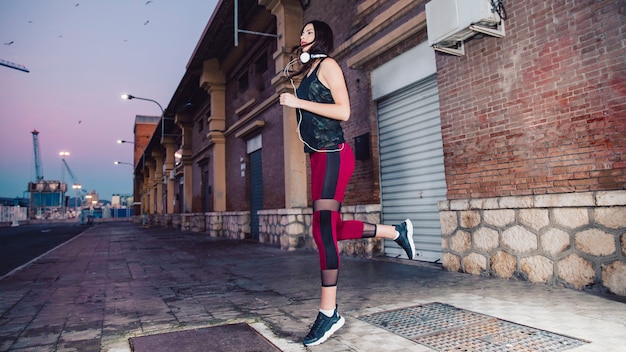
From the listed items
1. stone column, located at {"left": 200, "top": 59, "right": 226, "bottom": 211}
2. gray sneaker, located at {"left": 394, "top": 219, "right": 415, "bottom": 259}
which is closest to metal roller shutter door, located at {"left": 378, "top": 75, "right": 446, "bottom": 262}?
gray sneaker, located at {"left": 394, "top": 219, "right": 415, "bottom": 259}

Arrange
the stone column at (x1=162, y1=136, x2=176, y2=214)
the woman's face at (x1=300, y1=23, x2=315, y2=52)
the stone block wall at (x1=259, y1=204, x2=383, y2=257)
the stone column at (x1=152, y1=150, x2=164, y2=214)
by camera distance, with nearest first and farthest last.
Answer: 1. the woman's face at (x1=300, y1=23, x2=315, y2=52)
2. the stone block wall at (x1=259, y1=204, x2=383, y2=257)
3. the stone column at (x1=162, y1=136, x2=176, y2=214)
4. the stone column at (x1=152, y1=150, x2=164, y2=214)

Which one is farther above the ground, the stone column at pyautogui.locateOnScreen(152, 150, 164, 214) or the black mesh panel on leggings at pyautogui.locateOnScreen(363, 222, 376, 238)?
the stone column at pyautogui.locateOnScreen(152, 150, 164, 214)

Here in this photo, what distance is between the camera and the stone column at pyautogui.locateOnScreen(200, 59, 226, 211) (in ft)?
46.7

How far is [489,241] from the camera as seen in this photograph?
4.20 m

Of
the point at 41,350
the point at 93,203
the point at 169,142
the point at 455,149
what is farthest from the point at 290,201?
the point at 93,203

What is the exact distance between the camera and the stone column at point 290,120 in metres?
8.77

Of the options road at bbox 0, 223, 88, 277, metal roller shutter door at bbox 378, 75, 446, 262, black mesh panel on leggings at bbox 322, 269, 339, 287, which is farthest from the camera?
road at bbox 0, 223, 88, 277

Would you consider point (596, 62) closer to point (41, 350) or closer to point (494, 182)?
point (494, 182)

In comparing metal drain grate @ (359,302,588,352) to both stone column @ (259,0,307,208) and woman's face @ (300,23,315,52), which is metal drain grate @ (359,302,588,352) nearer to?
woman's face @ (300,23,315,52)

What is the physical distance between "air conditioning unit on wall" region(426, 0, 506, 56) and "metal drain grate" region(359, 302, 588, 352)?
3087 mm

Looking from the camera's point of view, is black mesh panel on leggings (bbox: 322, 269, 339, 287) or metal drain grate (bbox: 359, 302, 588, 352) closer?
metal drain grate (bbox: 359, 302, 588, 352)

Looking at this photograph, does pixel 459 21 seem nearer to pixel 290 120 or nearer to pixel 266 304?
pixel 266 304

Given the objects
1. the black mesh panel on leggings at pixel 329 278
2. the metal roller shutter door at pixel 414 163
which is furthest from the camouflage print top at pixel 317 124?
the metal roller shutter door at pixel 414 163

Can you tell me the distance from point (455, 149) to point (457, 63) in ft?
3.62
